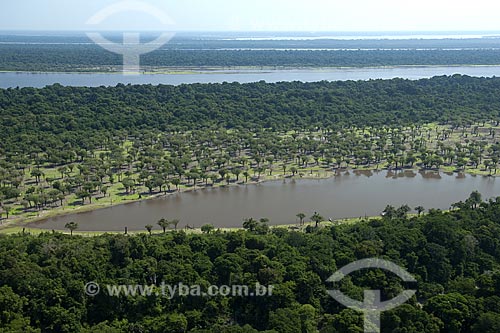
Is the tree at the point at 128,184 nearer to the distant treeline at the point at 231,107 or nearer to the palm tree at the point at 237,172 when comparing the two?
the palm tree at the point at 237,172

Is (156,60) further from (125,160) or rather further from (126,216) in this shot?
(126,216)

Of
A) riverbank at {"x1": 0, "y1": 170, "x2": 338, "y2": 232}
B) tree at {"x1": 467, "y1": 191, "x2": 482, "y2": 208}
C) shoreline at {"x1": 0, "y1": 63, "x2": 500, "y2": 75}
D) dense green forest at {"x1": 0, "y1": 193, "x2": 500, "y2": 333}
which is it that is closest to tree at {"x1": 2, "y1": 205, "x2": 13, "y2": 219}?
riverbank at {"x1": 0, "y1": 170, "x2": 338, "y2": 232}

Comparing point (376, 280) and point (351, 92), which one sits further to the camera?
point (351, 92)

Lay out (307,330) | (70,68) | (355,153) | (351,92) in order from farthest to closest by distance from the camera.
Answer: (70,68) → (351,92) → (355,153) → (307,330)

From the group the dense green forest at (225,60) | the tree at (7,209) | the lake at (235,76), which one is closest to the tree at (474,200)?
the tree at (7,209)

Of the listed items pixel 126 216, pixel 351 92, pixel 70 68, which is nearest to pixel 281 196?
pixel 126 216

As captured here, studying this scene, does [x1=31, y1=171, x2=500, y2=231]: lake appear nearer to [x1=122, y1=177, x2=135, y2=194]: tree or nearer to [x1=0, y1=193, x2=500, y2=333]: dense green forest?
[x1=122, y1=177, x2=135, y2=194]: tree

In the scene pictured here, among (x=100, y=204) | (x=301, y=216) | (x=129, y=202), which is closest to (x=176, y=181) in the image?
(x=129, y=202)

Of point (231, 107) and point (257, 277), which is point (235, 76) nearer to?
point (231, 107)
